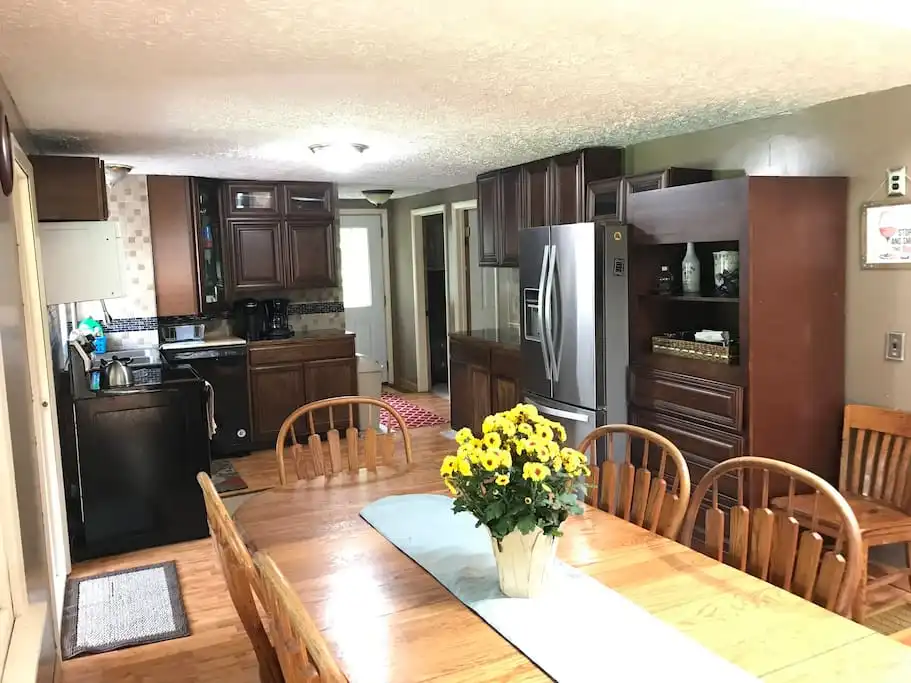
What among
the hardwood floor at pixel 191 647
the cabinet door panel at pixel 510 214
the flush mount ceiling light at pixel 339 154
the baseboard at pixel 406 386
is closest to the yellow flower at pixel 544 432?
the hardwood floor at pixel 191 647

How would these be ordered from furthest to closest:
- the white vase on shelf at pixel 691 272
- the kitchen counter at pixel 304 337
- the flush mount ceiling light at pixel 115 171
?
1. the kitchen counter at pixel 304 337
2. the flush mount ceiling light at pixel 115 171
3. the white vase on shelf at pixel 691 272

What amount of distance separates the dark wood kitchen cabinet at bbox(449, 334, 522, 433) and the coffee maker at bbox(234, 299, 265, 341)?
1.50 meters

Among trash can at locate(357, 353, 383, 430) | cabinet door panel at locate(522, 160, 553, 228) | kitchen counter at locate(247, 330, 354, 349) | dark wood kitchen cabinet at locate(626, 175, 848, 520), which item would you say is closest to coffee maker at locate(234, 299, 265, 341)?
kitchen counter at locate(247, 330, 354, 349)

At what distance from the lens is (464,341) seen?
577cm

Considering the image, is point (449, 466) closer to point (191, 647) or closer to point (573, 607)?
point (573, 607)

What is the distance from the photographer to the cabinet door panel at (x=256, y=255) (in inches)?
228

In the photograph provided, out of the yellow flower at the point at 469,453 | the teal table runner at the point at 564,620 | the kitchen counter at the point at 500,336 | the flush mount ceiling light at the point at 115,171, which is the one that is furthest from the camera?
the kitchen counter at the point at 500,336

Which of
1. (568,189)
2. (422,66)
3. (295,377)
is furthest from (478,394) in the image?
(422,66)

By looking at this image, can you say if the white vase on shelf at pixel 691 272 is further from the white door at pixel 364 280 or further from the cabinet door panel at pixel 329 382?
the white door at pixel 364 280

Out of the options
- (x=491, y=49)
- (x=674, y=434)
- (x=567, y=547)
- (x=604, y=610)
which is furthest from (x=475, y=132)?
(x=604, y=610)

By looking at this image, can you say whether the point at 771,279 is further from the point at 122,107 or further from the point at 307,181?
the point at 307,181

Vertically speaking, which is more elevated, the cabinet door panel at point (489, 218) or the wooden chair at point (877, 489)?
the cabinet door panel at point (489, 218)

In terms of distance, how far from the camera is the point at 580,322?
4047 millimetres

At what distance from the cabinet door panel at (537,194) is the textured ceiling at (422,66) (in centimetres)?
69
